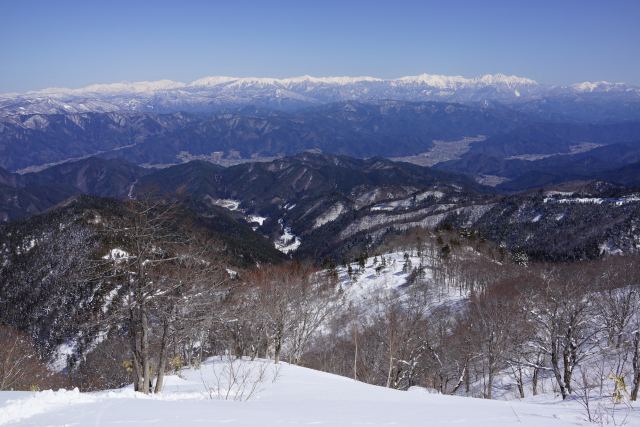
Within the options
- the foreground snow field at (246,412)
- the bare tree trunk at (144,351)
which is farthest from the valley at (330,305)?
the foreground snow field at (246,412)

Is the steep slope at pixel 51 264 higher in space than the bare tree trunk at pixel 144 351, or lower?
lower

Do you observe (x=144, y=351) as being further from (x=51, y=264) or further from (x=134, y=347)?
(x=51, y=264)

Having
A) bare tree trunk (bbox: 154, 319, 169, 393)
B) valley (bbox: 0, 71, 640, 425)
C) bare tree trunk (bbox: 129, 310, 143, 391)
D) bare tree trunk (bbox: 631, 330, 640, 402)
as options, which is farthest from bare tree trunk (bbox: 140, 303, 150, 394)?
bare tree trunk (bbox: 631, 330, 640, 402)

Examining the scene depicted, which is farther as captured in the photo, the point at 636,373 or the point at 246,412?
the point at 636,373

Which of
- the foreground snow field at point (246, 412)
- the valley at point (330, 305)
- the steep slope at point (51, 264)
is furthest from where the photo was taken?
the steep slope at point (51, 264)

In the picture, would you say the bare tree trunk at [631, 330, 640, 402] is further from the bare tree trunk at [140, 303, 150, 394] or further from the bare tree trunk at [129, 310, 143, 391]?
the bare tree trunk at [129, 310, 143, 391]

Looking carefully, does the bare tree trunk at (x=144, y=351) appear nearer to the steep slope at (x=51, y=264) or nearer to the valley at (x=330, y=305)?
the valley at (x=330, y=305)

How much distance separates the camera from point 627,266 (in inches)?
1982

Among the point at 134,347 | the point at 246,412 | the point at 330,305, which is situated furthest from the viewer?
the point at 330,305

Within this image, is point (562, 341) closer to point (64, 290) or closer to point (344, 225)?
point (64, 290)

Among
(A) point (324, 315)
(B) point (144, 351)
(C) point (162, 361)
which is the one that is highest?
(B) point (144, 351)

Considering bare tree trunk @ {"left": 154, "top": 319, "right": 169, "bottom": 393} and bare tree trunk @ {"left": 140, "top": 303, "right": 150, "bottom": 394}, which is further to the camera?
bare tree trunk @ {"left": 154, "top": 319, "right": 169, "bottom": 393}

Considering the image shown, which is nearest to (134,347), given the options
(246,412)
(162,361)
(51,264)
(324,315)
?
(162,361)

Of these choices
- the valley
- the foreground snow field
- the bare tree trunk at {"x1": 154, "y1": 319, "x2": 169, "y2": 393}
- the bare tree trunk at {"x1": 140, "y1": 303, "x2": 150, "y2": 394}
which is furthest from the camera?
the valley
